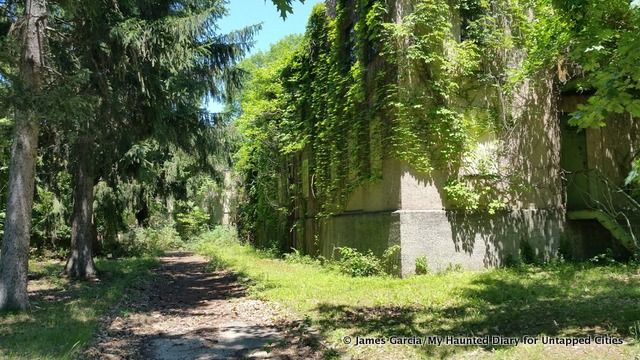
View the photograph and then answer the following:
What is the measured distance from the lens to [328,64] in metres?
17.6

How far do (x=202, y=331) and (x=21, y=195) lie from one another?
15.4ft

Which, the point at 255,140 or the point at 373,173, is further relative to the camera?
the point at 255,140

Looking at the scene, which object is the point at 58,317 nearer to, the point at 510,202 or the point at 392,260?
the point at 392,260

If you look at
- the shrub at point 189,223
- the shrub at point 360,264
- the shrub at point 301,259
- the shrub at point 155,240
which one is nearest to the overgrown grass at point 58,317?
the shrub at point 301,259

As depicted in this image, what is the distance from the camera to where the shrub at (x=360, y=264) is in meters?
14.0

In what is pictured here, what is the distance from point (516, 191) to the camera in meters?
14.3

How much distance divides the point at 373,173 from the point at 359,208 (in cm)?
188

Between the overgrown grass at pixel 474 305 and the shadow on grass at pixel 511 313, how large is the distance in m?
0.01

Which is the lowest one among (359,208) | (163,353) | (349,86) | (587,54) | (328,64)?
(163,353)

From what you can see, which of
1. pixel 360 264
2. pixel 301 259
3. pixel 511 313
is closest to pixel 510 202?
pixel 360 264

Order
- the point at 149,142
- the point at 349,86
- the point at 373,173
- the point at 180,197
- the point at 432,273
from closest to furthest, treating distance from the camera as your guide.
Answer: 1. the point at 432,273
2. the point at 373,173
3. the point at 349,86
4. the point at 149,142
5. the point at 180,197

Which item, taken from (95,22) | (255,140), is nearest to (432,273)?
(95,22)

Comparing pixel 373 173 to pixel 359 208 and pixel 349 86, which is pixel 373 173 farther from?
pixel 349 86

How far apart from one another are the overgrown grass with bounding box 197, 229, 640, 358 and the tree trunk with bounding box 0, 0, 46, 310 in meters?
4.99
